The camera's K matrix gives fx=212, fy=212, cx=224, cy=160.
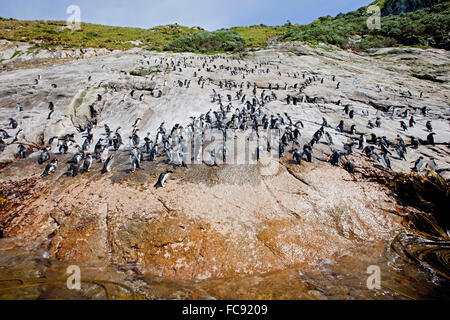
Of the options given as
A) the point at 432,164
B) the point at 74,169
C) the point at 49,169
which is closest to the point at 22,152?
the point at 49,169

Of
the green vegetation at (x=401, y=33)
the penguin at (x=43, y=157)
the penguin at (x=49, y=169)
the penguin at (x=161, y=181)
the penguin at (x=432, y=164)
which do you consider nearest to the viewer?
the penguin at (x=161, y=181)

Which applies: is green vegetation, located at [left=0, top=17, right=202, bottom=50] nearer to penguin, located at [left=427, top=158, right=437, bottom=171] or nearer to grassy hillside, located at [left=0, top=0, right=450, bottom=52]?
grassy hillside, located at [left=0, top=0, right=450, bottom=52]

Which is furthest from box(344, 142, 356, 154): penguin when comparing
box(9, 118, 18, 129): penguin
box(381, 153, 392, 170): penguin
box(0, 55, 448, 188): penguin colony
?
box(9, 118, 18, 129): penguin

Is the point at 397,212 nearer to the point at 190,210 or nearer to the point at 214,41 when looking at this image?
the point at 190,210

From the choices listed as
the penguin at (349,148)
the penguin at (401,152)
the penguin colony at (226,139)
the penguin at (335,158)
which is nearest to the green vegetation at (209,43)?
the penguin colony at (226,139)

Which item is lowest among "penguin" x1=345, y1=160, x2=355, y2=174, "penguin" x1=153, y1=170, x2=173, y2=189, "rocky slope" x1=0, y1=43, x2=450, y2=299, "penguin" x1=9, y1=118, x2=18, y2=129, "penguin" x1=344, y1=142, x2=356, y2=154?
"rocky slope" x1=0, y1=43, x2=450, y2=299

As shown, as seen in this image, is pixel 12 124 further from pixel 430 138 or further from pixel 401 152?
pixel 430 138

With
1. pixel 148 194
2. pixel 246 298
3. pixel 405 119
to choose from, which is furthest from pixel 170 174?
pixel 405 119

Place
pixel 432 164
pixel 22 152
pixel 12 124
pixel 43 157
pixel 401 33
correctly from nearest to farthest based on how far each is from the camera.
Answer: pixel 432 164, pixel 43 157, pixel 22 152, pixel 12 124, pixel 401 33

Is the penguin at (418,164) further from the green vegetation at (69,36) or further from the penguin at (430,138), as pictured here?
the green vegetation at (69,36)

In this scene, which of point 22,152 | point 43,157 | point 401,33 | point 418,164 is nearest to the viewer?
point 418,164

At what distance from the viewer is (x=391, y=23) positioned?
38219 millimetres

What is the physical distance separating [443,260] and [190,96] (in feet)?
56.9

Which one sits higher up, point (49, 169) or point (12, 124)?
point (12, 124)
